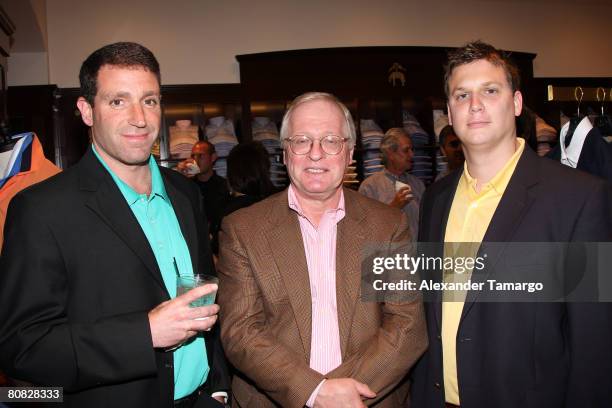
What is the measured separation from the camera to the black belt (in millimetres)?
1746

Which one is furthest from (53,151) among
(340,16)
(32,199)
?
(32,199)

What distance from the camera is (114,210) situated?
1661 mm

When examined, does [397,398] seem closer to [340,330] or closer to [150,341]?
[340,330]

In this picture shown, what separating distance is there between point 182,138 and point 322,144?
448 centimetres

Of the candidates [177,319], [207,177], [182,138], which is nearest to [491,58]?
[177,319]

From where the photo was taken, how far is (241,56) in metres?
6.25

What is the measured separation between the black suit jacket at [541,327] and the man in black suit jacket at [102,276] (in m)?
0.92

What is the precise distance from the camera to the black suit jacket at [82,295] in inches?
57.2

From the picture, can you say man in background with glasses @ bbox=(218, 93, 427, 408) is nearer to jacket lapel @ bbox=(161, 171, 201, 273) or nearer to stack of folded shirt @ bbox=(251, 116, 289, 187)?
jacket lapel @ bbox=(161, 171, 201, 273)

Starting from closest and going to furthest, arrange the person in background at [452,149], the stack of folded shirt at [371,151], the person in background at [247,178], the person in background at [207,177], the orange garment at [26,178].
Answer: the orange garment at [26,178] → the person in background at [247,178] → the person in background at [452,149] → the person in background at [207,177] → the stack of folded shirt at [371,151]

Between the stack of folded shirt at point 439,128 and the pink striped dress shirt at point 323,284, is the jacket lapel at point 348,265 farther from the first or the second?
the stack of folded shirt at point 439,128

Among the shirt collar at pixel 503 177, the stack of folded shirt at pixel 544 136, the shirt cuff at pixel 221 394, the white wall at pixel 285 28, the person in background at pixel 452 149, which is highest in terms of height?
the white wall at pixel 285 28

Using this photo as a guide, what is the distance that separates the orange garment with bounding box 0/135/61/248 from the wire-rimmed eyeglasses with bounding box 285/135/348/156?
1.16 metres

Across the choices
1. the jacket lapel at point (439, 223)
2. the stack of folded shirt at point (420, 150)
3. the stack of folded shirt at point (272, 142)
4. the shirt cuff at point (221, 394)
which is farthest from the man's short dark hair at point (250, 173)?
the stack of folded shirt at point (420, 150)
